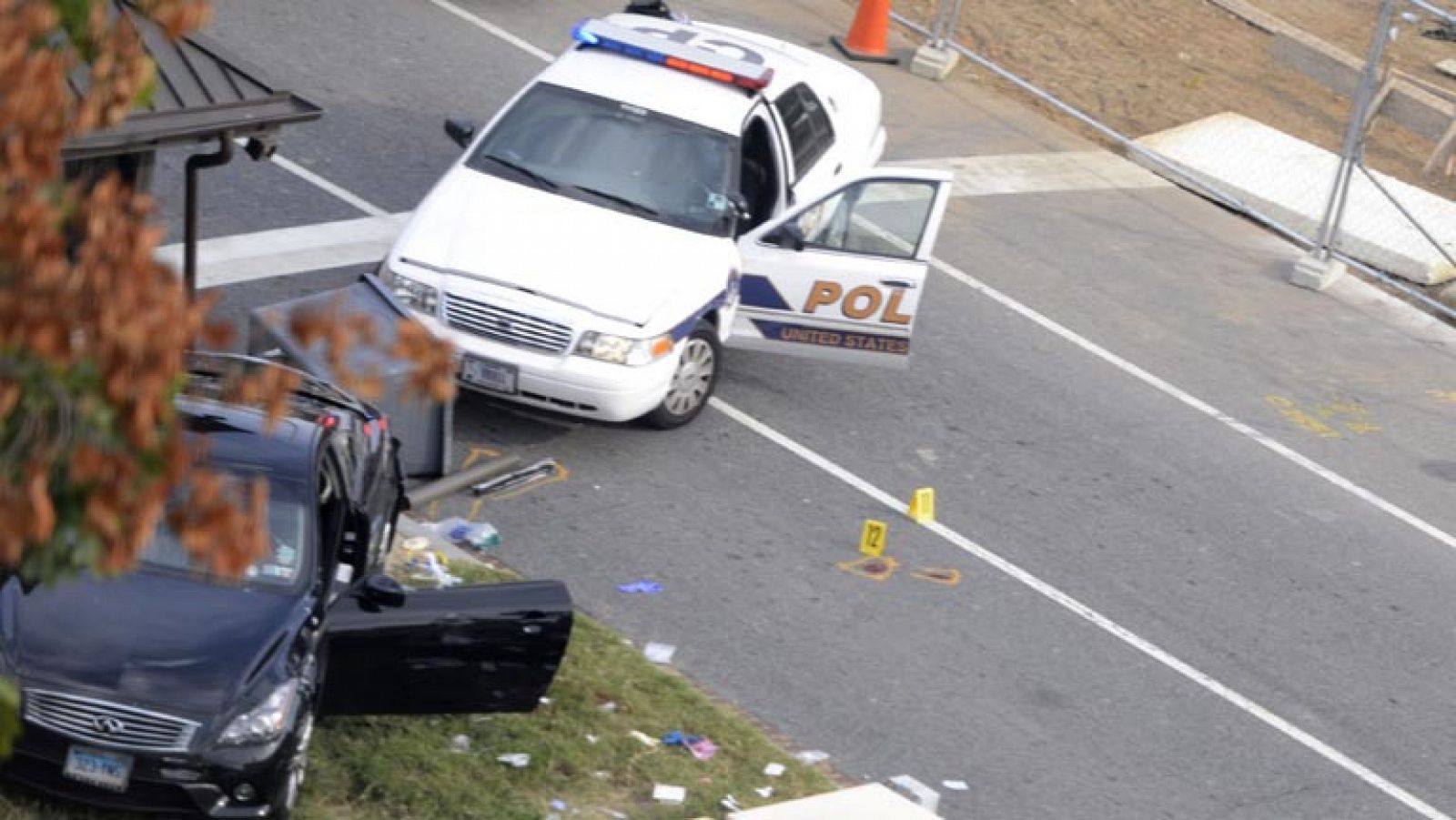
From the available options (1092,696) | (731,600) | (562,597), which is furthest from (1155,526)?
(562,597)

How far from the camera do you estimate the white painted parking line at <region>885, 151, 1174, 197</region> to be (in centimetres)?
1783

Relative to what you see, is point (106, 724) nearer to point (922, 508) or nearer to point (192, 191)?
point (192, 191)

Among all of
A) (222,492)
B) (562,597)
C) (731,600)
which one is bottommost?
(731,600)

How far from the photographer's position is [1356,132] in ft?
53.6

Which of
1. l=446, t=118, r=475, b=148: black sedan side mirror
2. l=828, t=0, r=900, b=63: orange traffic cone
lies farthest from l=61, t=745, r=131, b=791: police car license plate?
l=828, t=0, r=900, b=63: orange traffic cone

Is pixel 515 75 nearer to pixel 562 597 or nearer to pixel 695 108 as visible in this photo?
pixel 695 108

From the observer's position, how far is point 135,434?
401cm

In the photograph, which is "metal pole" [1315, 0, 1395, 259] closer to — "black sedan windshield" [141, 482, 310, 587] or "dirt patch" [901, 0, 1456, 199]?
"dirt patch" [901, 0, 1456, 199]

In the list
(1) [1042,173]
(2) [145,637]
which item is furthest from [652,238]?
(1) [1042,173]

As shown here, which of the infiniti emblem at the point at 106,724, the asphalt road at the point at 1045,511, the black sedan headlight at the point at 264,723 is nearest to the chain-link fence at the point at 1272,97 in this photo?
the asphalt road at the point at 1045,511

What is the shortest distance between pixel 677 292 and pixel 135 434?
812cm

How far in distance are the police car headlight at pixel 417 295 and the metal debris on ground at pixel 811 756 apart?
3.54 metres

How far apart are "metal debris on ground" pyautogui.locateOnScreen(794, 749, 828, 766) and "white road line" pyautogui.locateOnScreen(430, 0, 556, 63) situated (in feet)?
32.5

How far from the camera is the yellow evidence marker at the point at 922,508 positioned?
1212cm
